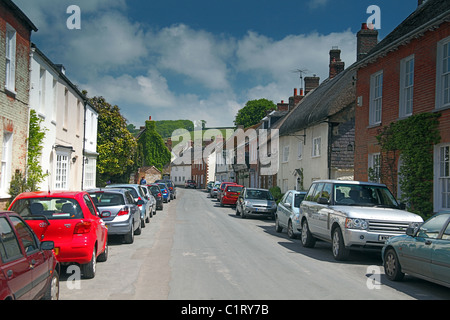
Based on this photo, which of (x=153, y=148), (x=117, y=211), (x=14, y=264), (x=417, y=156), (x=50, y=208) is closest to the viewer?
(x=14, y=264)

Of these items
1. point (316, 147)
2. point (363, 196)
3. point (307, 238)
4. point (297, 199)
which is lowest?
point (307, 238)

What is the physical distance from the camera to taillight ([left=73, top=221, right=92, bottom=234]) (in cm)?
779

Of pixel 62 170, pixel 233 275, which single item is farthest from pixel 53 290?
pixel 62 170

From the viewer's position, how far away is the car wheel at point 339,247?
10.2 m

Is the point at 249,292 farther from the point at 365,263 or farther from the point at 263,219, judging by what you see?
the point at 263,219

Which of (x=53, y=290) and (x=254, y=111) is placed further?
(x=254, y=111)

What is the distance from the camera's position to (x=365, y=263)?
34.2 ft

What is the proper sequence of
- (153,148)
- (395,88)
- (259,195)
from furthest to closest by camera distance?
(153,148), (259,195), (395,88)

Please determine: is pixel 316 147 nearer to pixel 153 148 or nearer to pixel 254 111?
pixel 254 111

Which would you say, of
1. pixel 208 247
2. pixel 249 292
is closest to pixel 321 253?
pixel 208 247

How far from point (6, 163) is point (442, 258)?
41.0 feet

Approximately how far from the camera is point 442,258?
22.7 ft

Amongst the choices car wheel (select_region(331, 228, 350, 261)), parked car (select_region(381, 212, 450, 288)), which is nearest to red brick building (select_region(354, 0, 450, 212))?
car wheel (select_region(331, 228, 350, 261))

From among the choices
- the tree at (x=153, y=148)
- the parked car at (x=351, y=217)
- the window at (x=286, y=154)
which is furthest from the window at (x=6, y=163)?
the tree at (x=153, y=148)
